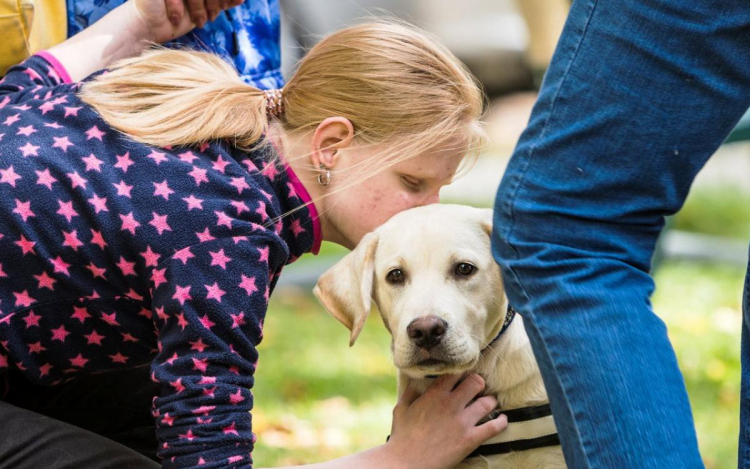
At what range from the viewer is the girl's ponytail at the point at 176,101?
86.1 inches

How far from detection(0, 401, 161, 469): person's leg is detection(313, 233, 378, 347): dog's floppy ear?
2.22ft

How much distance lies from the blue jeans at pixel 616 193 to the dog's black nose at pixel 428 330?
0.56 meters

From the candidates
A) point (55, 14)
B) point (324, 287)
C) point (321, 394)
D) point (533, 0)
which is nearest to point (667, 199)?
point (324, 287)

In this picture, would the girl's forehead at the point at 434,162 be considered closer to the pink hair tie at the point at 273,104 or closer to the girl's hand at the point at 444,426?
the pink hair tie at the point at 273,104

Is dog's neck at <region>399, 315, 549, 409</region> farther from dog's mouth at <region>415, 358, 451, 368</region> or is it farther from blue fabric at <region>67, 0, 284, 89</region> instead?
blue fabric at <region>67, 0, 284, 89</region>

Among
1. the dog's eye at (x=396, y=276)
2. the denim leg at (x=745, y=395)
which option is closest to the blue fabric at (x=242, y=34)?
the dog's eye at (x=396, y=276)

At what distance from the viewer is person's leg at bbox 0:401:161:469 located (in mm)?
2094

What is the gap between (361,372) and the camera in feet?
14.9

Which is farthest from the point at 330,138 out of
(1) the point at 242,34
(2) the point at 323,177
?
(1) the point at 242,34

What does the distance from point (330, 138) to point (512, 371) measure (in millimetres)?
790

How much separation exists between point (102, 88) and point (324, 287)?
0.80 m

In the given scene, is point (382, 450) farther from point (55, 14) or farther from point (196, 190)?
point (55, 14)

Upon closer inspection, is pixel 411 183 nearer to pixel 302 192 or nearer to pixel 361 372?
pixel 302 192

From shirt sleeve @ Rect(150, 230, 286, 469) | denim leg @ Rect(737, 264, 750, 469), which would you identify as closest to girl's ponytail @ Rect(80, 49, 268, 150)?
shirt sleeve @ Rect(150, 230, 286, 469)
